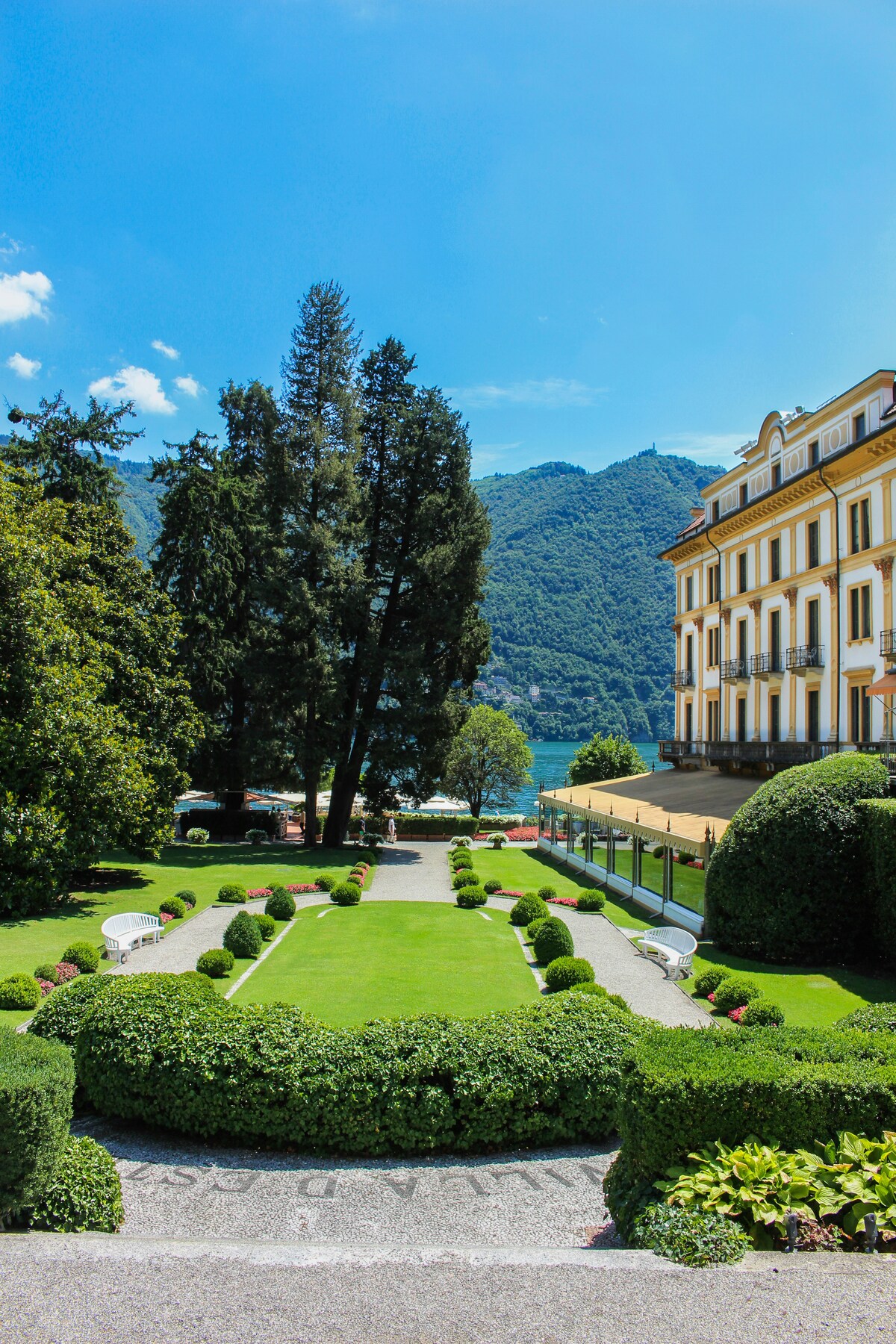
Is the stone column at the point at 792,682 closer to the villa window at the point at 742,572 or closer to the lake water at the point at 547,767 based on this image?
the villa window at the point at 742,572

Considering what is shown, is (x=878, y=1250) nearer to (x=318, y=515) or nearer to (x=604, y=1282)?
(x=604, y=1282)

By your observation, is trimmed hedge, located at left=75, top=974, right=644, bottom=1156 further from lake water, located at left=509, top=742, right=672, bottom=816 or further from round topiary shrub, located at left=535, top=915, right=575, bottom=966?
lake water, located at left=509, top=742, right=672, bottom=816

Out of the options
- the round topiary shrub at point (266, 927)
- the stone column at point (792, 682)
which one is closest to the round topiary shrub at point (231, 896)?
the round topiary shrub at point (266, 927)

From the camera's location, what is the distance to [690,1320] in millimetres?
5074

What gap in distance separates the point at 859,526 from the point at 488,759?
35727 mm

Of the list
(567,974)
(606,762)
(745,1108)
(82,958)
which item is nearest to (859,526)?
(567,974)

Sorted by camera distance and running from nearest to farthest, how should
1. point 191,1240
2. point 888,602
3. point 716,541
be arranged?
point 191,1240
point 888,602
point 716,541

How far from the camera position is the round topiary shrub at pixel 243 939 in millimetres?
18672

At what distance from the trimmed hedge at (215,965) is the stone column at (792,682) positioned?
20.5 m

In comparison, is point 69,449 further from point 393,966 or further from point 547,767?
point 547,767

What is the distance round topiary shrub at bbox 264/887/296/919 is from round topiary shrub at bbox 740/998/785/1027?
13.6 meters

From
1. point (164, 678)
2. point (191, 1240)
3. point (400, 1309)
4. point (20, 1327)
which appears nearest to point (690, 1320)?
point (400, 1309)

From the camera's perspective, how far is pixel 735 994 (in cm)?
1421

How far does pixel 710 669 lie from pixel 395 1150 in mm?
29925
